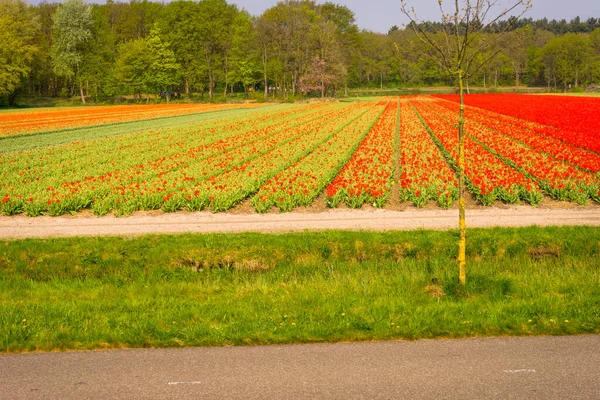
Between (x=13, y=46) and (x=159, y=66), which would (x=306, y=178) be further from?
(x=159, y=66)

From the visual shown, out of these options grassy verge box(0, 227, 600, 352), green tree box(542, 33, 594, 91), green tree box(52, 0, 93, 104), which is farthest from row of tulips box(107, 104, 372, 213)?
green tree box(542, 33, 594, 91)

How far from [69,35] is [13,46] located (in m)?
17.3

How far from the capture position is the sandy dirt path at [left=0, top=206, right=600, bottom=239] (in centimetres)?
1362

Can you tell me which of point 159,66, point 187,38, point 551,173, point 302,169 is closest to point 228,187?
point 302,169

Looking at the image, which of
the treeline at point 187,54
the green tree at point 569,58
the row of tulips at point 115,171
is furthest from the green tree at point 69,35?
the green tree at point 569,58

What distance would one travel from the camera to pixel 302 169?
69.6 ft

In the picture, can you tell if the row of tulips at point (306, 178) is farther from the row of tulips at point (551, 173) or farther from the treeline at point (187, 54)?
the treeline at point (187, 54)

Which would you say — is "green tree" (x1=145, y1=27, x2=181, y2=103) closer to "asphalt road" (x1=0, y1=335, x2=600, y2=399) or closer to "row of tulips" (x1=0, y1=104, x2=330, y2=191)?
"row of tulips" (x1=0, y1=104, x2=330, y2=191)

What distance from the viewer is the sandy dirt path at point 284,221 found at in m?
13.6

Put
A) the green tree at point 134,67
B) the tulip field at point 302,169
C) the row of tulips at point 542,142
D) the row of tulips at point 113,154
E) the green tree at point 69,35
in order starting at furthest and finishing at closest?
the green tree at point 134,67 → the green tree at point 69,35 → the row of tulips at point 113,154 → the row of tulips at point 542,142 → the tulip field at point 302,169

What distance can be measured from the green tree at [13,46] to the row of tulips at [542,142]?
74211mm

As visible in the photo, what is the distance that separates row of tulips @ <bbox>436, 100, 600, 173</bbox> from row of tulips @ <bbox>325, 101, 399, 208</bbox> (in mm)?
6793

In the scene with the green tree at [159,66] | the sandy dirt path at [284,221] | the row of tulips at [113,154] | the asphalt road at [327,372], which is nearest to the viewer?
the asphalt road at [327,372]

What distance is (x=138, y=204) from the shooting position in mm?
16391
